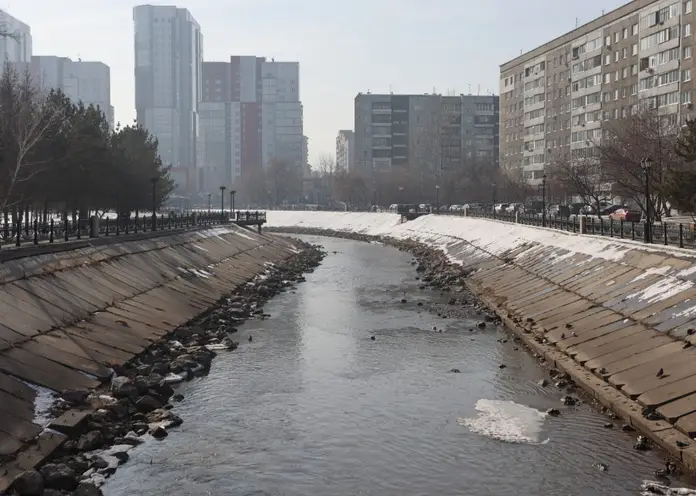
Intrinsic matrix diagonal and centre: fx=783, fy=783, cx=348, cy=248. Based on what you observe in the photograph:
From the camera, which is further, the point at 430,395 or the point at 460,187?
the point at 460,187

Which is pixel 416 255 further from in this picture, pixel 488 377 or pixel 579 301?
pixel 488 377

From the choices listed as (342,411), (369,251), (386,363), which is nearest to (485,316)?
(386,363)

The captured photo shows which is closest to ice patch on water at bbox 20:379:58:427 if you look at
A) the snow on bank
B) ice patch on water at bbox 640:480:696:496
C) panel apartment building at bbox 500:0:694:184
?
ice patch on water at bbox 640:480:696:496

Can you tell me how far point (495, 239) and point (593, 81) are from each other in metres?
53.0

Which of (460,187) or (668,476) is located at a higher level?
(460,187)

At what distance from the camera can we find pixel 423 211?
107938 millimetres

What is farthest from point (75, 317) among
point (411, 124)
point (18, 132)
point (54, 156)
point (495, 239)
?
point (411, 124)

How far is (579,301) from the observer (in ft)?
97.5

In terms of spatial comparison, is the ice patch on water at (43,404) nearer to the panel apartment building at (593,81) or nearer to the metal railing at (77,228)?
the metal railing at (77,228)

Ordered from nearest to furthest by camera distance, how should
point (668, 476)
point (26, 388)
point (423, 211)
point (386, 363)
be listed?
1. point (668, 476)
2. point (26, 388)
3. point (386, 363)
4. point (423, 211)

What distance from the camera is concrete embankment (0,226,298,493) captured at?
1606cm

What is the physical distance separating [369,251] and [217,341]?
2038 inches

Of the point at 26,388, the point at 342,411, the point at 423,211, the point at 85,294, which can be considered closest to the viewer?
the point at 26,388

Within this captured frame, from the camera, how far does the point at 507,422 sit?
1830 cm
